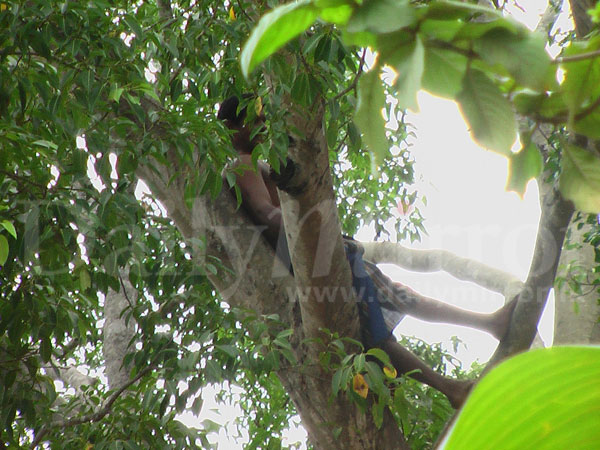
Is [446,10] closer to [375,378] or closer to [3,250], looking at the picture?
[3,250]

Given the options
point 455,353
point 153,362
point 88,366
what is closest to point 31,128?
point 153,362

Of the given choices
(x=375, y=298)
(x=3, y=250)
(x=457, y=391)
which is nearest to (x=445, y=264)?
(x=457, y=391)

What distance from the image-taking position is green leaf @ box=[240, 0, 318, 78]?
0.24m

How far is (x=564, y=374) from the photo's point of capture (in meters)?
0.22

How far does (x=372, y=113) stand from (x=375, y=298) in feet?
5.63

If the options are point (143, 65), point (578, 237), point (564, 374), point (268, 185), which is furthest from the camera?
point (578, 237)

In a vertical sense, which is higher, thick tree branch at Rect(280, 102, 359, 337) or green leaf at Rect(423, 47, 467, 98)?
thick tree branch at Rect(280, 102, 359, 337)

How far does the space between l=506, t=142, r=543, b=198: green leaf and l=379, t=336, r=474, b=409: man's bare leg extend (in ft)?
5.72

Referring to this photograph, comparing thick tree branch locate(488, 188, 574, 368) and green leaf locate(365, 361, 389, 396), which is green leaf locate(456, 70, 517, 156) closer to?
green leaf locate(365, 361, 389, 396)

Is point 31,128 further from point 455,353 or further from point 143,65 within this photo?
point 455,353

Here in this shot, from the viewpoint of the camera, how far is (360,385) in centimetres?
166

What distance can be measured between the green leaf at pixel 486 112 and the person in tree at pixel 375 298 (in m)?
1.56

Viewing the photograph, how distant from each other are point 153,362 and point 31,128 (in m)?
0.64

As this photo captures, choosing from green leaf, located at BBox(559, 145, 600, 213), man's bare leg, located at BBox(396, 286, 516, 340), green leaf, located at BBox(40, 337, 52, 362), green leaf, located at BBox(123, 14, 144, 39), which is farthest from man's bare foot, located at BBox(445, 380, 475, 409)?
green leaf, located at BBox(559, 145, 600, 213)
